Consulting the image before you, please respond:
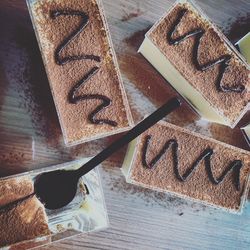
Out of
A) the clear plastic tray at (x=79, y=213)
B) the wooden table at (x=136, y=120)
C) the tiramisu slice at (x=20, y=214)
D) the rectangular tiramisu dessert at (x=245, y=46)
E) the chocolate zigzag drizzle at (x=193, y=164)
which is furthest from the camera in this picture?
the rectangular tiramisu dessert at (x=245, y=46)

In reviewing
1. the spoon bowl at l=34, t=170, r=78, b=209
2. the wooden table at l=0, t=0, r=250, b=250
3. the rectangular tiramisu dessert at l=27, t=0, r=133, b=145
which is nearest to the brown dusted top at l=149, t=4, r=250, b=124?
the wooden table at l=0, t=0, r=250, b=250

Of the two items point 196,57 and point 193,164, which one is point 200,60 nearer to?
point 196,57

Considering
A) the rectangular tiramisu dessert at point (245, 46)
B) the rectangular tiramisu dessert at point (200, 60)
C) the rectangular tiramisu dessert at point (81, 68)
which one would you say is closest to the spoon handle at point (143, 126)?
the rectangular tiramisu dessert at point (81, 68)

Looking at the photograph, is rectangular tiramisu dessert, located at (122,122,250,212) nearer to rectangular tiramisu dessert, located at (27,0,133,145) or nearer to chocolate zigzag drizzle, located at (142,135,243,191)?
chocolate zigzag drizzle, located at (142,135,243,191)

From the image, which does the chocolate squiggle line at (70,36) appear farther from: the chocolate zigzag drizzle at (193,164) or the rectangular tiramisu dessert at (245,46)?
the rectangular tiramisu dessert at (245,46)

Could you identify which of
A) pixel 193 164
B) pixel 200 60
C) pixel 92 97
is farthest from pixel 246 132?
pixel 92 97
